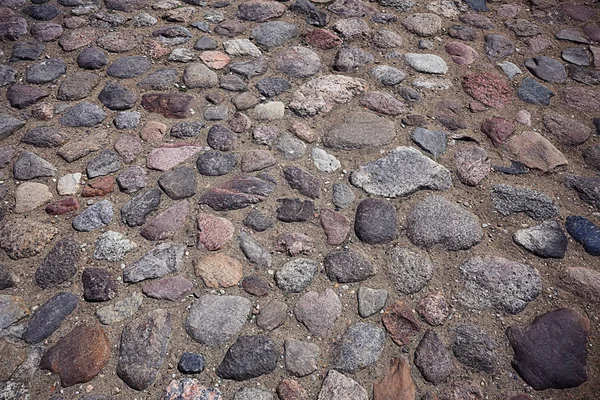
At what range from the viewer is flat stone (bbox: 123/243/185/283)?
1.90 m

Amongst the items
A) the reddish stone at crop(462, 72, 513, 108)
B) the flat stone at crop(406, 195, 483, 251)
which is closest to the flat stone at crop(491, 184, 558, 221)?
the flat stone at crop(406, 195, 483, 251)

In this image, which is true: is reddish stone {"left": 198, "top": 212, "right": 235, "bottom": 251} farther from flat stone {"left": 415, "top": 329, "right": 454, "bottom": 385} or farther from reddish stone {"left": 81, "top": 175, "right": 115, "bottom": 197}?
flat stone {"left": 415, "top": 329, "right": 454, "bottom": 385}

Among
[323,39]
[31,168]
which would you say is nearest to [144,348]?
[31,168]

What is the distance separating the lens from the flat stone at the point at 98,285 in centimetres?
184

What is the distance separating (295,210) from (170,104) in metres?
0.98

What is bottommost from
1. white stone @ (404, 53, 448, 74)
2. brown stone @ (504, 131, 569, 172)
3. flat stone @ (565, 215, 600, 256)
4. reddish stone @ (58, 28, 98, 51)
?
flat stone @ (565, 215, 600, 256)

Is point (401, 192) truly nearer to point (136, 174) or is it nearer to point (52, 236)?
point (136, 174)

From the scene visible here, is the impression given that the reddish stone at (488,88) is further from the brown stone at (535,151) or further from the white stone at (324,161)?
the white stone at (324,161)

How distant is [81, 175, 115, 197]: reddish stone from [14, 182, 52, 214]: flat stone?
0.53 feet

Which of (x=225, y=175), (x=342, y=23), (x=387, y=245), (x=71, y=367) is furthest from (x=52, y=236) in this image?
(x=342, y=23)

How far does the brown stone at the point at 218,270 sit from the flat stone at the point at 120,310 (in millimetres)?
249

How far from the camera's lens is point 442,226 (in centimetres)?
213

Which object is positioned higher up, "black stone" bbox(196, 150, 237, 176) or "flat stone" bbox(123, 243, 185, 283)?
"black stone" bbox(196, 150, 237, 176)

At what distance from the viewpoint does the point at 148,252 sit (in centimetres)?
199
